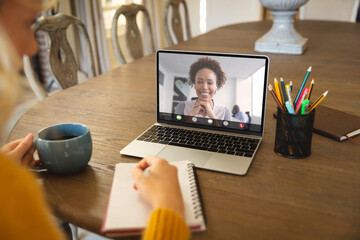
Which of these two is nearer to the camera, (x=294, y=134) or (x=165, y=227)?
(x=165, y=227)

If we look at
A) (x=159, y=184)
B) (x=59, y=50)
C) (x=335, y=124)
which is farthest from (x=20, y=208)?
(x=59, y=50)

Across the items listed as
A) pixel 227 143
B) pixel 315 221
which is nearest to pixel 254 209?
pixel 315 221

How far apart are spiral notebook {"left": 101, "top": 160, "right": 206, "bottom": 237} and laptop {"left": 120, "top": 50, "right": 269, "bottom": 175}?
0.11 meters

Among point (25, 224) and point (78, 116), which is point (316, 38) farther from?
point (25, 224)

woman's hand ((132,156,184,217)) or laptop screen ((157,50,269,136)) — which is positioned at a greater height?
laptop screen ((157,50,269,136))

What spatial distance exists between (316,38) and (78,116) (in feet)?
5.33

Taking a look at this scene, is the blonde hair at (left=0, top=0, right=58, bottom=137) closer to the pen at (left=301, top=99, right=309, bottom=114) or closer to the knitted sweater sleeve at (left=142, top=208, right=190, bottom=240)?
the knitted sweater sleeve at (left=142, top=208, right=190, bottom=240)

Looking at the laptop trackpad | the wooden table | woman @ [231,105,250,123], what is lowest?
the wooden table

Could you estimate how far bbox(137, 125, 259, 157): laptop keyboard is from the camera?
0.88 metres

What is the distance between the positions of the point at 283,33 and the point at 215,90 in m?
1.11

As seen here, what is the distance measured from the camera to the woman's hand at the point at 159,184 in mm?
640

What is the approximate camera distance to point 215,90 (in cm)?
95

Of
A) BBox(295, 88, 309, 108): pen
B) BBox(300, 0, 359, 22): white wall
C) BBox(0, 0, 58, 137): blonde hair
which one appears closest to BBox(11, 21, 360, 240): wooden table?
BBox(295, 88, 309, 108): pen

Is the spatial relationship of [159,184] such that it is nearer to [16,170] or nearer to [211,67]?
[16,170]
